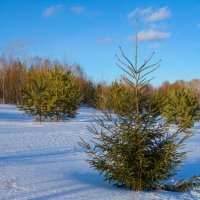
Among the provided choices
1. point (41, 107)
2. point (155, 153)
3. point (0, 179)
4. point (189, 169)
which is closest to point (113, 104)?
point (155, 153)

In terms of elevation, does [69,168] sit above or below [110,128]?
below

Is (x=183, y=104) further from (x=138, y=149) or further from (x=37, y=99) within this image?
(x=138, y=149)

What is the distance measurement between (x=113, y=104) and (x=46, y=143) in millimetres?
6610

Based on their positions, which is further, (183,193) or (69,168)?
(69,168)

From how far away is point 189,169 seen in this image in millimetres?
10750

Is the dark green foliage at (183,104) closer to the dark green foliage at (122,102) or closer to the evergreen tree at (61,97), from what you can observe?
the evergreen tree at (61,97)

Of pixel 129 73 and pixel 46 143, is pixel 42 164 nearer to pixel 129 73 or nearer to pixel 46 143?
pixel 129 73

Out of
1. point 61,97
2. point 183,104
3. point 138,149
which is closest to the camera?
point 138,149

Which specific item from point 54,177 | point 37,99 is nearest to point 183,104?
point 37,99

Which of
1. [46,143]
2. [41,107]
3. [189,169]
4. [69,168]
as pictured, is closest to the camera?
[69,168]

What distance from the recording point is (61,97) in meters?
24.2

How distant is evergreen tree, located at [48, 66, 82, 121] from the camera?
23953mm

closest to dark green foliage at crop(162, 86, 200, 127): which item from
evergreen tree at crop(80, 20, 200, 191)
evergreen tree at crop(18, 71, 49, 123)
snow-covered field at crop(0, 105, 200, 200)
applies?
evergreen tree at crop(18, 71, 49, 123)

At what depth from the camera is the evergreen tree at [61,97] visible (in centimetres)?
2395
